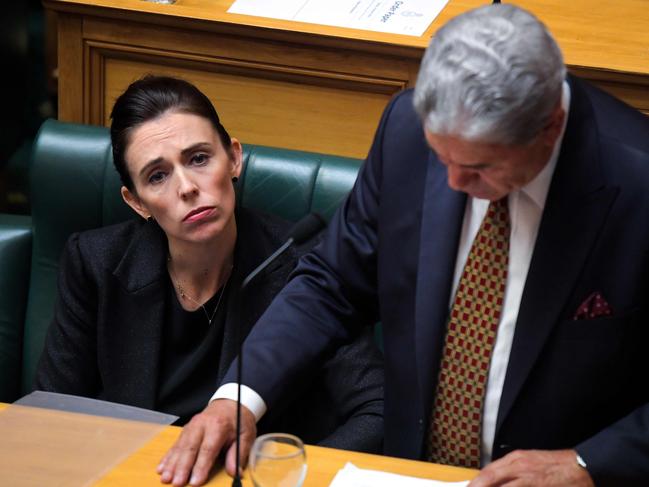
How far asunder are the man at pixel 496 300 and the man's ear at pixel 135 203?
574 millimetres

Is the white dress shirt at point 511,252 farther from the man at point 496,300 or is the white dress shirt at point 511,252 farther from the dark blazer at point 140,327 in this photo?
the dark blazer at point 140,327

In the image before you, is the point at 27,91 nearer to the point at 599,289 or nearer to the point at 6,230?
the point at 6,230

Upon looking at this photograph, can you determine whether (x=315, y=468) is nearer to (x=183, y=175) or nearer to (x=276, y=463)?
(x=276, y=463)

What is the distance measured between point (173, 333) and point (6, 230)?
0.61m

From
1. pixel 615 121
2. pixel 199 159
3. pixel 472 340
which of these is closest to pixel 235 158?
pixel 199 159

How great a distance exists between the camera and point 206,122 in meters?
2.34

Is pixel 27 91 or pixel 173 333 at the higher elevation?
pixel 27 91

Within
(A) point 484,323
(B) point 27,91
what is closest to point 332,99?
(A) point 484,323

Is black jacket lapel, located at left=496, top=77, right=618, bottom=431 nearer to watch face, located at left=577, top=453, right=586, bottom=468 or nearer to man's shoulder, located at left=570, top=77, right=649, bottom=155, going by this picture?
man's shoulder, located at left=570, top=77, right=649, bottom=155

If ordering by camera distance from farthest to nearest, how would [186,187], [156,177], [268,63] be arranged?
[268,63], [156,177], [186,187]

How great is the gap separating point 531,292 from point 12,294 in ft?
4.85

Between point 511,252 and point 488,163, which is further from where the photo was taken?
point 511,252

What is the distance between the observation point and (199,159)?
2299 millimetres

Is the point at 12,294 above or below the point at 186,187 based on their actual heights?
below
